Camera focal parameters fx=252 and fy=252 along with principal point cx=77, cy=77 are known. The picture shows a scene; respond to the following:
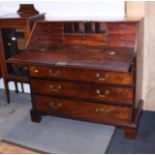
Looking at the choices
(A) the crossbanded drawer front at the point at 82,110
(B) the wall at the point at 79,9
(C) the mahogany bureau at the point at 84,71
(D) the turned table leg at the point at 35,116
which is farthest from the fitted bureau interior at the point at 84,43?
(D) the turned table leg at the point at 35,116

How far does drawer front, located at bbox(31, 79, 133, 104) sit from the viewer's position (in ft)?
6.84

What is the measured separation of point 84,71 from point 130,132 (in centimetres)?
68

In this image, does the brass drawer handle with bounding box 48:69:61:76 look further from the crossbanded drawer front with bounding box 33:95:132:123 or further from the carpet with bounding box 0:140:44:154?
the carpet with bounding box 0:140:44:154

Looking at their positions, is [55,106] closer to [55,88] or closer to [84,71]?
[55,88]

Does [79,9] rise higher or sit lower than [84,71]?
higher

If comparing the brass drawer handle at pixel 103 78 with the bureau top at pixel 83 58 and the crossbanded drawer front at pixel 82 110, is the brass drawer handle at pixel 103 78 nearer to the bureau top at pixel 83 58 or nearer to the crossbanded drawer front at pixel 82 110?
the bureau top at pixel 83 58

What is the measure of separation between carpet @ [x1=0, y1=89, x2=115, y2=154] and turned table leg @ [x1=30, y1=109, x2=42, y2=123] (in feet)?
0.12

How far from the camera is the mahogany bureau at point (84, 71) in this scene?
80.4 inches

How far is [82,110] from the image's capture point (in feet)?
7.54

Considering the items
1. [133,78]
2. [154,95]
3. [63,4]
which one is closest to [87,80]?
[133,78]

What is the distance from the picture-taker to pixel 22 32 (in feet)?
8.94

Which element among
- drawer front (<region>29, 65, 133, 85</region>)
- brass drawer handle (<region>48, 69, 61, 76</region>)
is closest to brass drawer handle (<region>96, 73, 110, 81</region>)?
drawer front (<region>29, 65, 133, 85</region>)

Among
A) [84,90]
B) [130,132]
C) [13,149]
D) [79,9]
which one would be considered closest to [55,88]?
[84,90]

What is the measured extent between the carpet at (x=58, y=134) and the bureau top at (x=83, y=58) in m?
0.71
